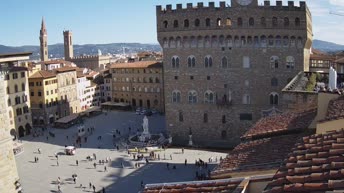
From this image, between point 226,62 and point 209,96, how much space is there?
354 cm

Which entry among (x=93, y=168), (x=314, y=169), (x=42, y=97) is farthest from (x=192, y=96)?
(x=314, y=169)

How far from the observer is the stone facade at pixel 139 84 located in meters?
65.1

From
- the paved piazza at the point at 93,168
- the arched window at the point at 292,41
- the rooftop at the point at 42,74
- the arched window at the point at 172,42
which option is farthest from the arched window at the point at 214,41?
the rooftop at the point at 42,74

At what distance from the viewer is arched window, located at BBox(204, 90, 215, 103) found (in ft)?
130

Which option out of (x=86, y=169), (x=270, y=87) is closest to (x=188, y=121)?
(x=270, y=87)

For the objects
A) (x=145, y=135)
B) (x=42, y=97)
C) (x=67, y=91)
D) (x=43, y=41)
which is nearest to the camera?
(x=145, y=135)

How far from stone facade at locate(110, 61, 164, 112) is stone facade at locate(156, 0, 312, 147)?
78.4ft

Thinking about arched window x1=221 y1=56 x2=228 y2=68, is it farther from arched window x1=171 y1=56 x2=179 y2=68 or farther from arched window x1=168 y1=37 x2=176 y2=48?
arched window x1=168 y1=37 x2=176 y2=48

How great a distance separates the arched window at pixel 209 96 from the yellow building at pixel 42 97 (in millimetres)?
26878

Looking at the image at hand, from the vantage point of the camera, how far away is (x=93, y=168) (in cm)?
3522

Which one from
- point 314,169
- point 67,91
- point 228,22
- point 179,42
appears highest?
point 228,22

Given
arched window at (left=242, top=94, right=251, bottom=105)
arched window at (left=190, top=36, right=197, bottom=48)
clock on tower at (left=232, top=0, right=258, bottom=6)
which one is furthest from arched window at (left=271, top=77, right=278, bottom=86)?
arched window at (left=190, top=36, right=197, bottom=48)

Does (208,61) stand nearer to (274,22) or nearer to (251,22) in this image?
(251,22)

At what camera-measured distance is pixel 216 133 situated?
3997 cm
